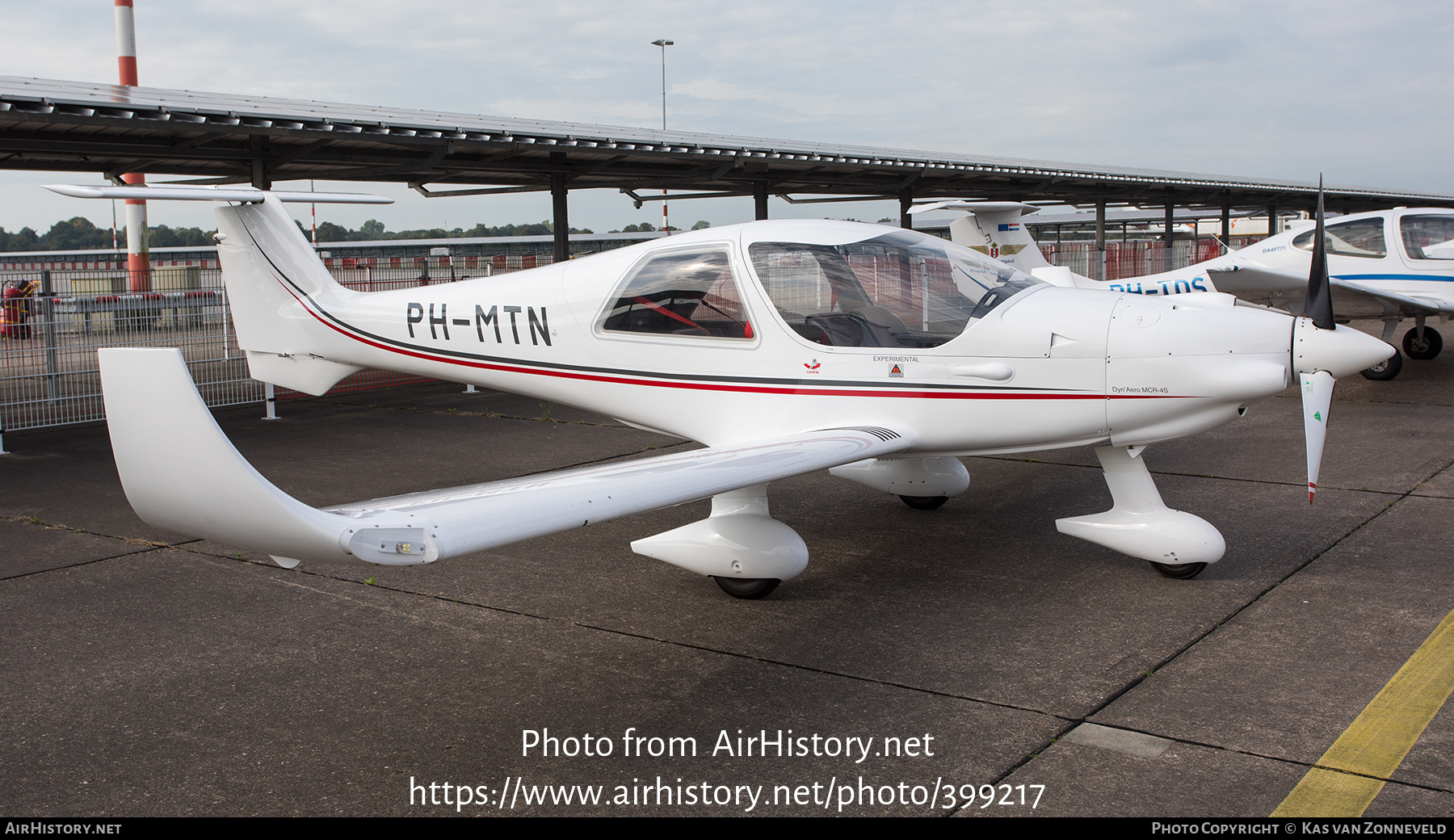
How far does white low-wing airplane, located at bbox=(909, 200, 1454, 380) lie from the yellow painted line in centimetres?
835

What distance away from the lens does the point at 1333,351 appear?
16.0 ft

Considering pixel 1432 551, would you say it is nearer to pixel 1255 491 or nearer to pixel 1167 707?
pixel 1255 491

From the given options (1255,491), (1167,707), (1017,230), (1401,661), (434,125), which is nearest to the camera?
(1167,707)

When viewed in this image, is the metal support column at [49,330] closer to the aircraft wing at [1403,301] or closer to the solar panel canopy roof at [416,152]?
the solar panel canopy roof at [416,152]

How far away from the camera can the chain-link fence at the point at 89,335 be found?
33.2ft

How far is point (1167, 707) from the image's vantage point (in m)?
3.76

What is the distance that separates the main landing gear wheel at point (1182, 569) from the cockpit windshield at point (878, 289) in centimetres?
162

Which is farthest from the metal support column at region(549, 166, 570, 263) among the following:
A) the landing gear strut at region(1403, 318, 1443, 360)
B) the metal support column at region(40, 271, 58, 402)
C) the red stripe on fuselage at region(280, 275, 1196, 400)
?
the landing gear strut at region(1403, 318, 1443, 360)

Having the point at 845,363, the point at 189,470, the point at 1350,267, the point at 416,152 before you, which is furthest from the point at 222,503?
the point at 1350,267

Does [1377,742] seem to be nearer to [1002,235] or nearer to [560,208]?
[1002,235]

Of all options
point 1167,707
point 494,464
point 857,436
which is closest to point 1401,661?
point 1167,707

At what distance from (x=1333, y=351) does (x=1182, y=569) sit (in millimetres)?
1292

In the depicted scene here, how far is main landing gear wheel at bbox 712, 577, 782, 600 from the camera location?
5102 millimetres

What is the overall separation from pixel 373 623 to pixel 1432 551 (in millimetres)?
5669
